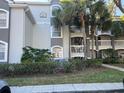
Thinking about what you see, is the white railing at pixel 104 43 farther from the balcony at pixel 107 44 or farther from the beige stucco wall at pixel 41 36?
the beige stucco wall at pixel 41 36

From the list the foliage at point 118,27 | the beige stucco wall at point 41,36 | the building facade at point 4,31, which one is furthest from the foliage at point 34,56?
the foliage at point 118,27

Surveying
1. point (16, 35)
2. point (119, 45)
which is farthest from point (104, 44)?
point (16, 35)

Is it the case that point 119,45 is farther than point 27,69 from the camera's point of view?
Yes

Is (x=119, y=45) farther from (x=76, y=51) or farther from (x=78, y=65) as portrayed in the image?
(x=78, y=65)

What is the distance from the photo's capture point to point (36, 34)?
34812mm

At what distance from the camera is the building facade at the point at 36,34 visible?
76.7ft

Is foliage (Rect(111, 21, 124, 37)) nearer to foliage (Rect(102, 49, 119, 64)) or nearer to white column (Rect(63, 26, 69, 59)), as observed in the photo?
foliage (Rect(102, 49, 119, 64))

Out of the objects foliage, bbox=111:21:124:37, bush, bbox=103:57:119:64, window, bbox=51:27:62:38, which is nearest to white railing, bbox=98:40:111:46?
foliage, bbox=111:21:124:37

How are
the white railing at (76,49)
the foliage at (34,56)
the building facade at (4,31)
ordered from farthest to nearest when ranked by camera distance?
the white railing at (76,49)
the building facade at (4,31)
the foliage at (34,56)

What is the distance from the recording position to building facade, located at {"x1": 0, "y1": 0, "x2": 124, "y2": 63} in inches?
921

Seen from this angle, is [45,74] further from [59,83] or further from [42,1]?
[42,1]

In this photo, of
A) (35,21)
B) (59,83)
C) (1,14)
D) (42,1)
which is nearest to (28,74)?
(59,83)

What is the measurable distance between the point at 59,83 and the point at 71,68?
5.49 metres

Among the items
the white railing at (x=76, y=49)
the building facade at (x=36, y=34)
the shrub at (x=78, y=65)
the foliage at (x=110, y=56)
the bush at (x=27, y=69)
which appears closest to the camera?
the bush at (x=27, y=69)
